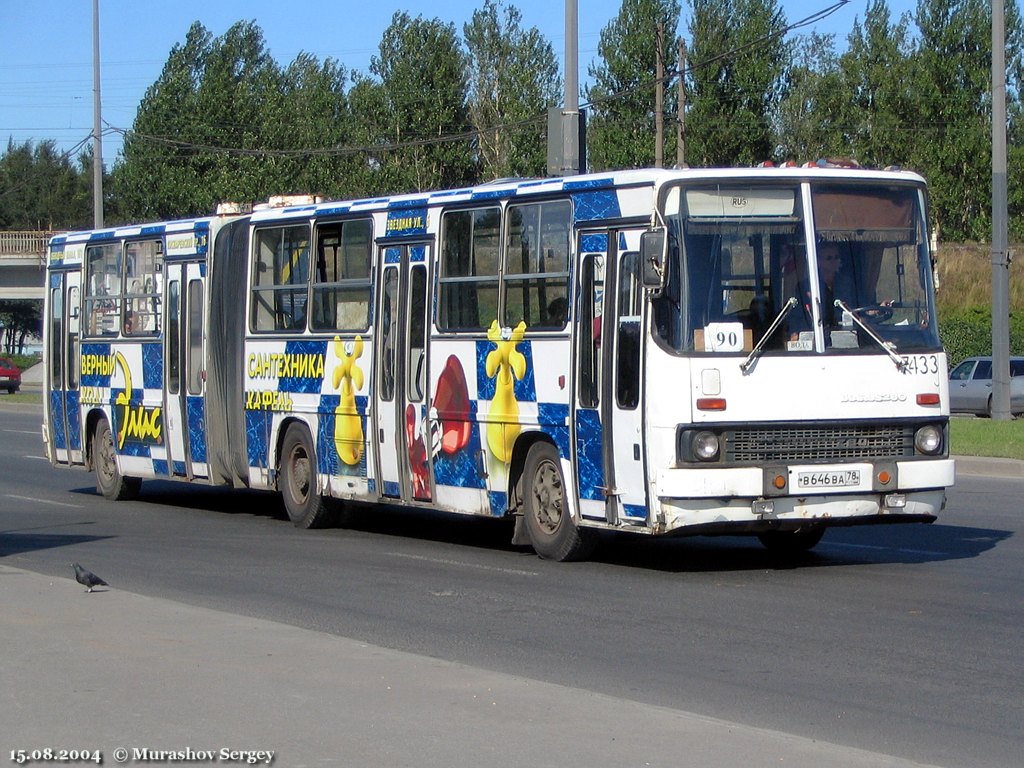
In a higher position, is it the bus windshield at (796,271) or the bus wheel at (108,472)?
the bus windshield at (796,271)

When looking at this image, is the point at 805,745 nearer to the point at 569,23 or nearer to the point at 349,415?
the point at 349,415

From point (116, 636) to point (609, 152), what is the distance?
5341cm

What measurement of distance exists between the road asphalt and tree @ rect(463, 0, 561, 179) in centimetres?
5481

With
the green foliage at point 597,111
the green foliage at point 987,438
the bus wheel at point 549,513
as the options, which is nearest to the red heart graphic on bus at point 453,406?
the bus wheel at point 549,513

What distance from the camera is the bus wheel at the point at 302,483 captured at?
16438 millimetres

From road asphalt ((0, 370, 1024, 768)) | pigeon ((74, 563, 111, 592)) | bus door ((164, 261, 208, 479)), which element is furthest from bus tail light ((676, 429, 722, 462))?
bus door ((164, 261, 208, 479))

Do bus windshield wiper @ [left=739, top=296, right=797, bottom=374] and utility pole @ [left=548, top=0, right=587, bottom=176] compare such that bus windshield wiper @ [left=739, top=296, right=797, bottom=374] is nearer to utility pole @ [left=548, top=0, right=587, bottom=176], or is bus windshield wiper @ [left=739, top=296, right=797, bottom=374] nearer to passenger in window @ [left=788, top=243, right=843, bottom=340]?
passenger in window @ [left=788, top=243, right=843, bottom=340]

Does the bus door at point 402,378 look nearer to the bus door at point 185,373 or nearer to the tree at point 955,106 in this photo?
the bus door at point 185,373

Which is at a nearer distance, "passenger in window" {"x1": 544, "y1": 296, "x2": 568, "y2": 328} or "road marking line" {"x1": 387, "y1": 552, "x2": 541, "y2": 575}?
"road marking line" {"x1": 387, "y1": 552, "x2": 541, "y2": 575}

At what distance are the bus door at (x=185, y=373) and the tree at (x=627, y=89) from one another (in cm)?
4274

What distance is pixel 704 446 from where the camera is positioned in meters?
11.7

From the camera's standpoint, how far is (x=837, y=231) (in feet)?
40.1

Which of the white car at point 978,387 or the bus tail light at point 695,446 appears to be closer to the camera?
the bus tail light at point 695,446

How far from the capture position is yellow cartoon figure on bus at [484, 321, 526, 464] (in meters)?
13.5
